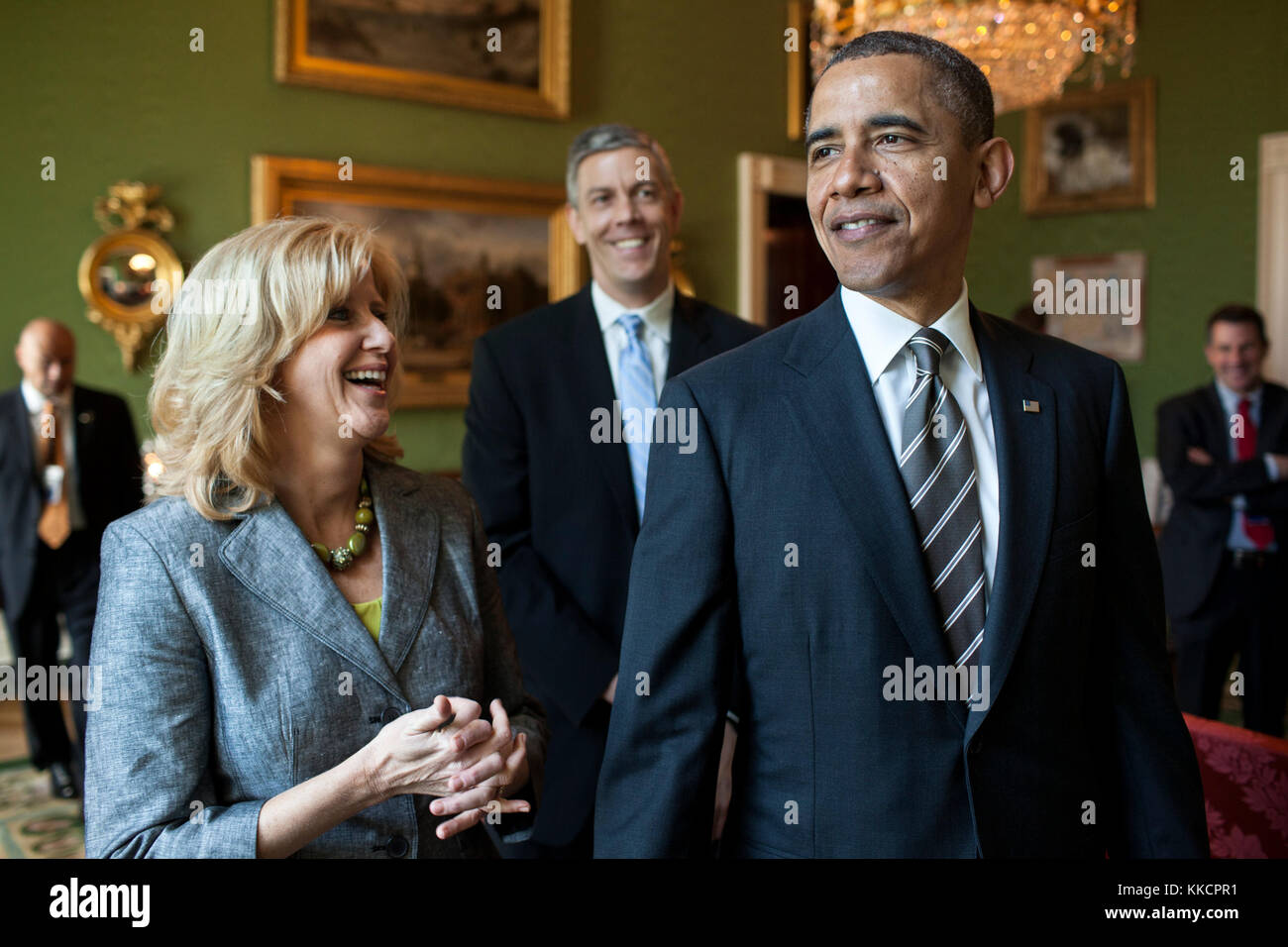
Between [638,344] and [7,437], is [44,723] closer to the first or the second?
[7,437]

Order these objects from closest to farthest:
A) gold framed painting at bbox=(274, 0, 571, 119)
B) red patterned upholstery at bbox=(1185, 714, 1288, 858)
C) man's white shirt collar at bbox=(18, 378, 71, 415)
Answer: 1. red patterned upholstery at bbox=(1185, 714, 1288, 858)
2. man's white shirt collar at bbox=(18, 378, 71, 415)
3. gold framed painting at bbox=(274, 0, 571, 119)

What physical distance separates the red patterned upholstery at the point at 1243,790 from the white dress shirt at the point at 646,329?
1474 millimetres

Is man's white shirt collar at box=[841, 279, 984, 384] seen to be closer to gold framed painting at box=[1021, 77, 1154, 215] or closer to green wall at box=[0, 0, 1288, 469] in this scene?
green wall at box=[0, 0, 1288, 469]

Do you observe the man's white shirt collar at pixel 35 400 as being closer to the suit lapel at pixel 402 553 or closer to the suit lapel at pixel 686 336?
the suit lapel at pixel 686 336

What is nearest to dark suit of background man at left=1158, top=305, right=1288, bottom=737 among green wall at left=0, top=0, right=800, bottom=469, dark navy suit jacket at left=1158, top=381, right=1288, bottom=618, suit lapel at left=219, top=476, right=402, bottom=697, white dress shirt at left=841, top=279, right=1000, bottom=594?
dark navy suit jacket at left=1158, top=381, right=1288, bottom=618

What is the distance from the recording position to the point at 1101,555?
66.2 inches

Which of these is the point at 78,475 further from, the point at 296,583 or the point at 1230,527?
the point at 1230,527

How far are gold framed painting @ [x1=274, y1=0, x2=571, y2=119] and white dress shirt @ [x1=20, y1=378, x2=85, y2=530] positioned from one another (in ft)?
5.86

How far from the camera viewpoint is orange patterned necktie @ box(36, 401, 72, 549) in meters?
4.74

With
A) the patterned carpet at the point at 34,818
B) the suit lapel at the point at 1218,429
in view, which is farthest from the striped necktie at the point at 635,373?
the suit lapel at the point at 1218,429

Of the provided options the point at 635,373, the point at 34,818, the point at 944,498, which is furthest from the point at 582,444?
the point at 34,818

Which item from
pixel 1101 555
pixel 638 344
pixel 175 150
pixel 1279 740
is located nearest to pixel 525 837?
pixel 1101 555

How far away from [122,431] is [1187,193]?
622 centimetres

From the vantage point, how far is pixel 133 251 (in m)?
4.92
